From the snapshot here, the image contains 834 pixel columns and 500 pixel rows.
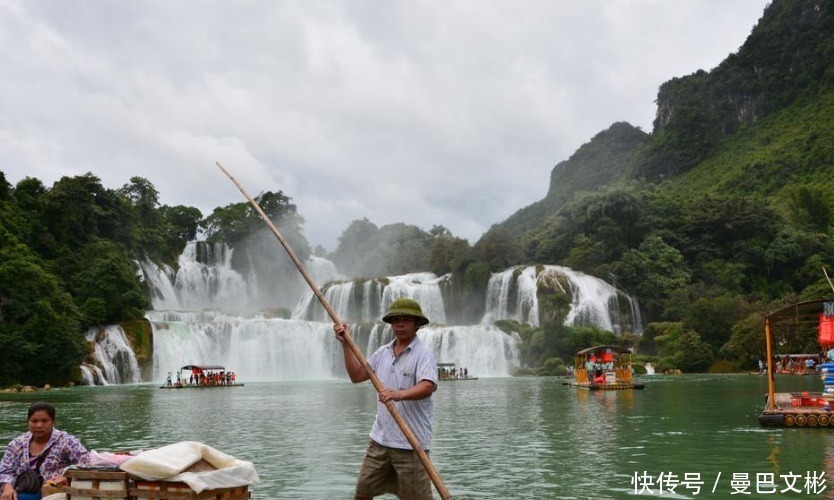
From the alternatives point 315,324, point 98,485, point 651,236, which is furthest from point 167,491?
point 651,236

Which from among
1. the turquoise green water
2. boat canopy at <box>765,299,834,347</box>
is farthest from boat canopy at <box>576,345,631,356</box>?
boat canopy at <box>765,299,834,347</box>

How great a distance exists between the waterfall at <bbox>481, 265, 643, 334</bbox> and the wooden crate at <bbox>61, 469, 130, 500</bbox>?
4916 cm

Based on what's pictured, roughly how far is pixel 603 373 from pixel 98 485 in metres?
27.9

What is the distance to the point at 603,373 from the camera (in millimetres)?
30391

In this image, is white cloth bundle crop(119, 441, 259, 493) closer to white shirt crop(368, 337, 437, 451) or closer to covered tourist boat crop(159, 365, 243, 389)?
white shirt crop(368, 337, 437, 451)

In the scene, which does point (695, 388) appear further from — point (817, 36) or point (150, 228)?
point (817, 36)

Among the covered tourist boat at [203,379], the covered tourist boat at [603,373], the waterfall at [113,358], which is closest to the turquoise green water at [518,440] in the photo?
the covered tourist boat at [603,373]

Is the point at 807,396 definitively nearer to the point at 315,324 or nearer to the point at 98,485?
the point at 98,485

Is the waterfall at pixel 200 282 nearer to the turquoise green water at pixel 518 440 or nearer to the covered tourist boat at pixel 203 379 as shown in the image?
the covered tourist boat at pixel 203 379

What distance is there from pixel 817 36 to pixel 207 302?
79.7 metres

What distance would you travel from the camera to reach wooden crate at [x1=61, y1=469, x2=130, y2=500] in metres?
4.41

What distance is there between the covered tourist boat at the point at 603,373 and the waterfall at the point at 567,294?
644 inches

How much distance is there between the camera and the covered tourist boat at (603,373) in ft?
97.0

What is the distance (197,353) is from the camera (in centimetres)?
4488
